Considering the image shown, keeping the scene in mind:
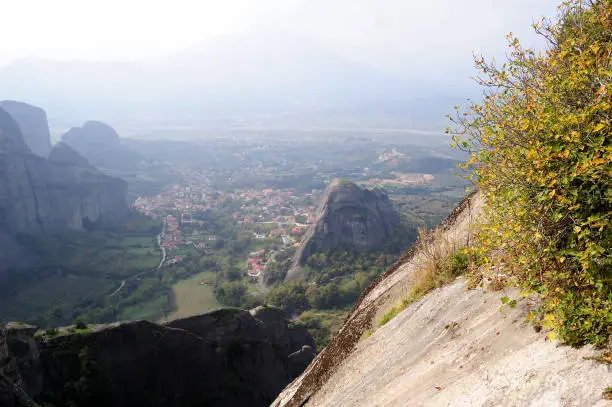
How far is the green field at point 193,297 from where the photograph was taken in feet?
177

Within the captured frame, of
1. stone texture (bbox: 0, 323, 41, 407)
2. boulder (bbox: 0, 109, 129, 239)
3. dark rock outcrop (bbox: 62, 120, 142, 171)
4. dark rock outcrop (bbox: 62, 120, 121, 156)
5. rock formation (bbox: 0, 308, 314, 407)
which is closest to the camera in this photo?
stone texture (bbox: 0, 323, 41, 407)

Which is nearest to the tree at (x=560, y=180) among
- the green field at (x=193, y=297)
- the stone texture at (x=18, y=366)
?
the stone texture at (x=18, y=366)

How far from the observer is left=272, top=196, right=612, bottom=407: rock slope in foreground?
3.88 m

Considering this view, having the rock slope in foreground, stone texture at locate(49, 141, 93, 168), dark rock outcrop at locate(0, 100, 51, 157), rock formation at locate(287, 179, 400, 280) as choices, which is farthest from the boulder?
the rock slope in foreground

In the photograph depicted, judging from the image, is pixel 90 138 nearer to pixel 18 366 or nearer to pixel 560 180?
pixel 18 366

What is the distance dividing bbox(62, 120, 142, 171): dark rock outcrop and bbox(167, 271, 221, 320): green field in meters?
114

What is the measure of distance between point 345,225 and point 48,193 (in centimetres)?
6127

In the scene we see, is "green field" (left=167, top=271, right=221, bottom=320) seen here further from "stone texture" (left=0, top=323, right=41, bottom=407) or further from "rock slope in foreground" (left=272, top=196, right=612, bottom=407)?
"rock slope in foreground" (left=272, top=196, right=612, bottom=407)

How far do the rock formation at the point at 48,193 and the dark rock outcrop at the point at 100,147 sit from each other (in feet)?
211

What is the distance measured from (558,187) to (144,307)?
191 feet

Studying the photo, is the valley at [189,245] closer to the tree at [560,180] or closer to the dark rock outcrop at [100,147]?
the dark rock outcrop at [100,147]

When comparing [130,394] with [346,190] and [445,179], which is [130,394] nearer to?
[346,190]

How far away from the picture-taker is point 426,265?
25.8 ft

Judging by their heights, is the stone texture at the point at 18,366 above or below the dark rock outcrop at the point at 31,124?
below
